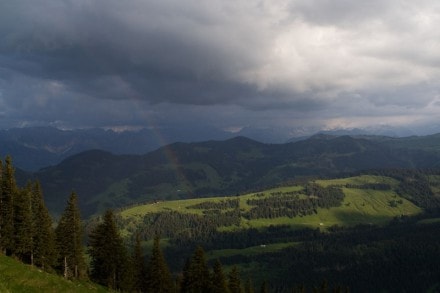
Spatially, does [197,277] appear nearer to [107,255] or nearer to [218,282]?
[218,282]

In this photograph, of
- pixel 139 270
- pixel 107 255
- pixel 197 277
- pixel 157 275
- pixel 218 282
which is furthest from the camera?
pixel 139 270

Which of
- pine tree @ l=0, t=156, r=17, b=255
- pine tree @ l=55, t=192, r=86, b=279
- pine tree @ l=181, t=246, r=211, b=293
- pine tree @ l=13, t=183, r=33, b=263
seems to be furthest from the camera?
pine tree @ l=181, t=246, r=211, b=293

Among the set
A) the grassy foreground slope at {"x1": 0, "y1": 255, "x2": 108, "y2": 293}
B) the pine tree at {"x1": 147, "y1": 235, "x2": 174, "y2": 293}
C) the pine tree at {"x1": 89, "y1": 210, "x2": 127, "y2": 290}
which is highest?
the grassy foreground slope at {"x1": 0, "y1": 255, "x2": 108, "y2": 293}

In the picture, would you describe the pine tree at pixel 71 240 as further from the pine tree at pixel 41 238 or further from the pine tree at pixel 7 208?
the pine tree at pixel 7 208

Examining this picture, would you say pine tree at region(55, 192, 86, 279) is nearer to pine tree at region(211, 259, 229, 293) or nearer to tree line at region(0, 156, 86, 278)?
tree line at region(0, 156, 86, 278)

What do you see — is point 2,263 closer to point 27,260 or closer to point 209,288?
point 27,260

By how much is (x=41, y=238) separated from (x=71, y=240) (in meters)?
8.05

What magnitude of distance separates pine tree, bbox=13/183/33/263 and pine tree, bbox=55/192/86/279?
6481mm

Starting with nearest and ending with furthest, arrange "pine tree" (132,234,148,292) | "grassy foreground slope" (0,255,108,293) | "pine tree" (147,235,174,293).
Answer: "grassy foreground slope" (0,255,108,293) < "pine tree" (132,234,148,292) < "pine tree" (147,235,174,293)

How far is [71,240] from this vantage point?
81.9m

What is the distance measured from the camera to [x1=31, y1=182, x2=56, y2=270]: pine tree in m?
74.4

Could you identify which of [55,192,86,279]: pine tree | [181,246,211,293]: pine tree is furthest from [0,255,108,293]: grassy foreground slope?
[181,246,211,293]: pine tree

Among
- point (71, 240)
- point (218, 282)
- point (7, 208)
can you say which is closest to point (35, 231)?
point (7, 208)

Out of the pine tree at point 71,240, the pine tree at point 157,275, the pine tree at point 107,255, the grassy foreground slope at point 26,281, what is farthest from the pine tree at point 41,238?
the pine tree at point 157,275
